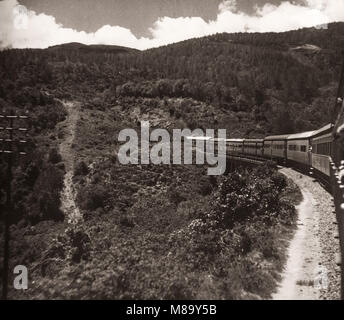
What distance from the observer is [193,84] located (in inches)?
3556

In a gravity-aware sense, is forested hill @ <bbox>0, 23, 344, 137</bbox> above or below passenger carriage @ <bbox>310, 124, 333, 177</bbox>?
above

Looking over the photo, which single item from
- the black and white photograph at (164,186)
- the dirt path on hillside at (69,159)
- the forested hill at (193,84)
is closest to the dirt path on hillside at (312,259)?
the black and white photograph at (164,186)

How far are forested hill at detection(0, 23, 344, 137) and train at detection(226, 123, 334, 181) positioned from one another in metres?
27.6

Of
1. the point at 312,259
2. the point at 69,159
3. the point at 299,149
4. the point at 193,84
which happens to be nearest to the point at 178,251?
the point at 312,259

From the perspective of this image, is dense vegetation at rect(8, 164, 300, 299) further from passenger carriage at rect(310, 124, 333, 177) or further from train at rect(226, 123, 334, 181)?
train at rect(226, 123, 334, 181)

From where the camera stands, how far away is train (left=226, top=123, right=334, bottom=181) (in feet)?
65.1

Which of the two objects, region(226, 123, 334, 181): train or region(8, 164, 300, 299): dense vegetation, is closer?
region(8, 164, 300, 299): dense vegetation

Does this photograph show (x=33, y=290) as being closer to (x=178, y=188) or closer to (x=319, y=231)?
(x=319, y=231)

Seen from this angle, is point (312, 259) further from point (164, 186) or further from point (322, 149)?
point (164, 186)

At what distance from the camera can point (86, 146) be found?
50.5m

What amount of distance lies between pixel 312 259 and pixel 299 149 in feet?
58.9

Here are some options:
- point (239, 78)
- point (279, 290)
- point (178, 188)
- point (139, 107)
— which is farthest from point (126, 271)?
point (239, 78)

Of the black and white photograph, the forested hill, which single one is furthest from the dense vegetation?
the forested hill
